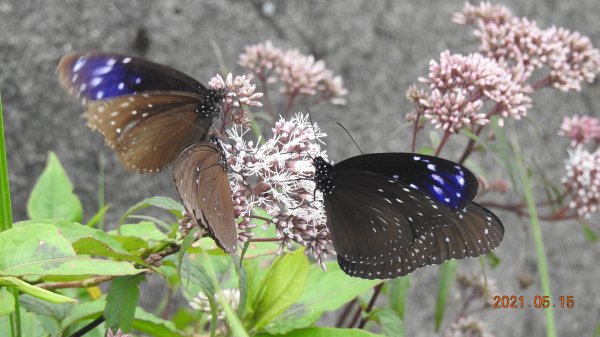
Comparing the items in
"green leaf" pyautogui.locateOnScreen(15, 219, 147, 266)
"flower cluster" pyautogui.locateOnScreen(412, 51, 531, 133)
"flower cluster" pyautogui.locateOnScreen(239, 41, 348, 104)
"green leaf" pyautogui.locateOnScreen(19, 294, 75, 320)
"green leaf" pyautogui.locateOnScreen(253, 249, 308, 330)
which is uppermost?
"flower cluster" pyautogui.locateOnScreen(239, 41, 348, 104)

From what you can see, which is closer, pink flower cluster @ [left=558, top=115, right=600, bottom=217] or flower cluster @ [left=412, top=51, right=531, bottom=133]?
flower cluster @ [left=412, top=51, right=531, bottom=133]

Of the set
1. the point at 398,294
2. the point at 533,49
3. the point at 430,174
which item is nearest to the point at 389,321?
the point at 398,294

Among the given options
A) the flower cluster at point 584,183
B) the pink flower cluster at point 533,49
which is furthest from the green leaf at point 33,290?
the flower cluster at point 584,183

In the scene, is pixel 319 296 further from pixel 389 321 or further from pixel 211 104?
pixel 211 104

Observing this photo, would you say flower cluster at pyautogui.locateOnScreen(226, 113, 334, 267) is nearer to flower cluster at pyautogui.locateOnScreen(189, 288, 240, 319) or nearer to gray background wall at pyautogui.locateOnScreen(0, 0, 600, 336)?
flower cluster at pyautogui.locateOnScreen(189, 288, 240, 319)

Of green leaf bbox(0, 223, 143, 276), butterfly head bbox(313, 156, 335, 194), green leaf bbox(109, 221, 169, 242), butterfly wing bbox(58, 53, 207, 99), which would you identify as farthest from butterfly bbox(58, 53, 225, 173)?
green leaf bbox(0, 223, 143, 276)

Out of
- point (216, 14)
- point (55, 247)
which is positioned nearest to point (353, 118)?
point (216, 14)
